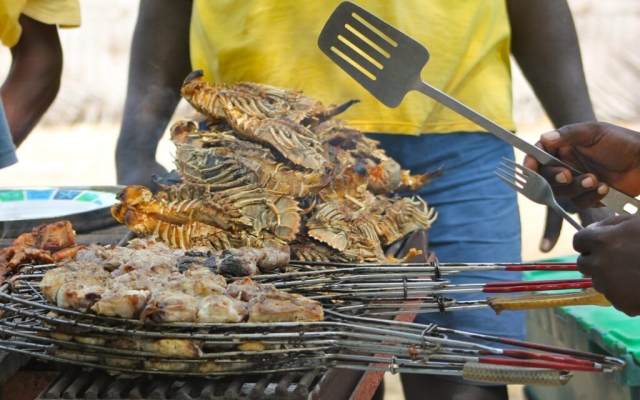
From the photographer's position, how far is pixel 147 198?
9.46ft

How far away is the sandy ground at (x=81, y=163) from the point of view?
9425 mm

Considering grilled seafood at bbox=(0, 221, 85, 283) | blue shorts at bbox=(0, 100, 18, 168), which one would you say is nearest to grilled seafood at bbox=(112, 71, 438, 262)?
grilled seafood at bbox=(0, 221, 85, 283)

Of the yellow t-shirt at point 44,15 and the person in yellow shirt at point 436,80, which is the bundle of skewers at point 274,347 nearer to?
the person in yellow shirt at point 436,80

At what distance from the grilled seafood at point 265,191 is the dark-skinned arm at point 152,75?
1140mm

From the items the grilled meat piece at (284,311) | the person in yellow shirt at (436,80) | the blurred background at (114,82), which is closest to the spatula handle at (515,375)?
the grilled meat piece at (284,311)

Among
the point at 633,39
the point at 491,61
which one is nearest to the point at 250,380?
the point at 491,61

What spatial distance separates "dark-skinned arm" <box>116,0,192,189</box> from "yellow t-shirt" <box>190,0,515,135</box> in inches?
16.3

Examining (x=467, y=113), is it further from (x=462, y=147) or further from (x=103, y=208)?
(x=103, y=208)

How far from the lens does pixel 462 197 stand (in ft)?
13.4

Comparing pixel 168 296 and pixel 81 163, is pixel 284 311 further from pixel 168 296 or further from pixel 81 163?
pixel 81 163

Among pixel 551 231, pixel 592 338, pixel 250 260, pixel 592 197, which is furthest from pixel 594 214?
pixel 250 260

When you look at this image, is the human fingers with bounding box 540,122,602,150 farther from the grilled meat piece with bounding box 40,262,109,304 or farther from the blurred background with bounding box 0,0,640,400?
the blurred background with bounding box 0,0,640,400

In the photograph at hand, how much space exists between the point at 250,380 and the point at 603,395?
2472mm

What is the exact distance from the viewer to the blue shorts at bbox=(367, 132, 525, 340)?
4.03m
